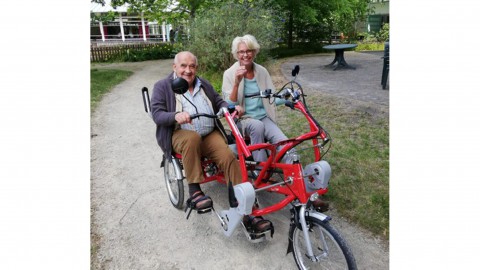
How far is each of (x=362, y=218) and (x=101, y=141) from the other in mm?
4130

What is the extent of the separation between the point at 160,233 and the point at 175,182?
0.64 metres

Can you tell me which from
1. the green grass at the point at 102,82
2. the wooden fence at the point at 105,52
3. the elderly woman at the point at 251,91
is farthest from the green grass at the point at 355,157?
the wooden fence at the point at 105,52

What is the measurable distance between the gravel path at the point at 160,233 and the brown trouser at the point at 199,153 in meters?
0.51

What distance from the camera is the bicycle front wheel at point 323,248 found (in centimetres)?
202

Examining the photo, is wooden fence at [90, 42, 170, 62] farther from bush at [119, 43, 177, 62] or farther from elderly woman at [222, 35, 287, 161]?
elderly woman at [222, 35, 287, 161]

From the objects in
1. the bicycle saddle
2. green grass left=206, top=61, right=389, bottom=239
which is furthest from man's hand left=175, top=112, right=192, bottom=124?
green grass left=206, top=61, right=389, bottom=239

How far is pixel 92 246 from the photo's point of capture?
272cm

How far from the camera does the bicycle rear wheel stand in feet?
9.91

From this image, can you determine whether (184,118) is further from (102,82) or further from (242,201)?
(102,82)

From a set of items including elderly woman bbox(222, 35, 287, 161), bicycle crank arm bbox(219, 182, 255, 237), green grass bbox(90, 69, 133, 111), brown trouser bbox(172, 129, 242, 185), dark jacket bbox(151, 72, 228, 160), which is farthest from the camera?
green grass bbox(90, 69, 133, 111)

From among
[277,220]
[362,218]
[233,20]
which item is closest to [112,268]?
[277,220]

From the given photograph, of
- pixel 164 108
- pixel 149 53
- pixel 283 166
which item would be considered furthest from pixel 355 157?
pixel 149 53

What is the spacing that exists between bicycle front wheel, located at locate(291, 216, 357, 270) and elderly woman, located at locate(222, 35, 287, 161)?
942 mm

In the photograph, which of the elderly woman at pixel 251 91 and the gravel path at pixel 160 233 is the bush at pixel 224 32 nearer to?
the gravel path at pixel 160 233
